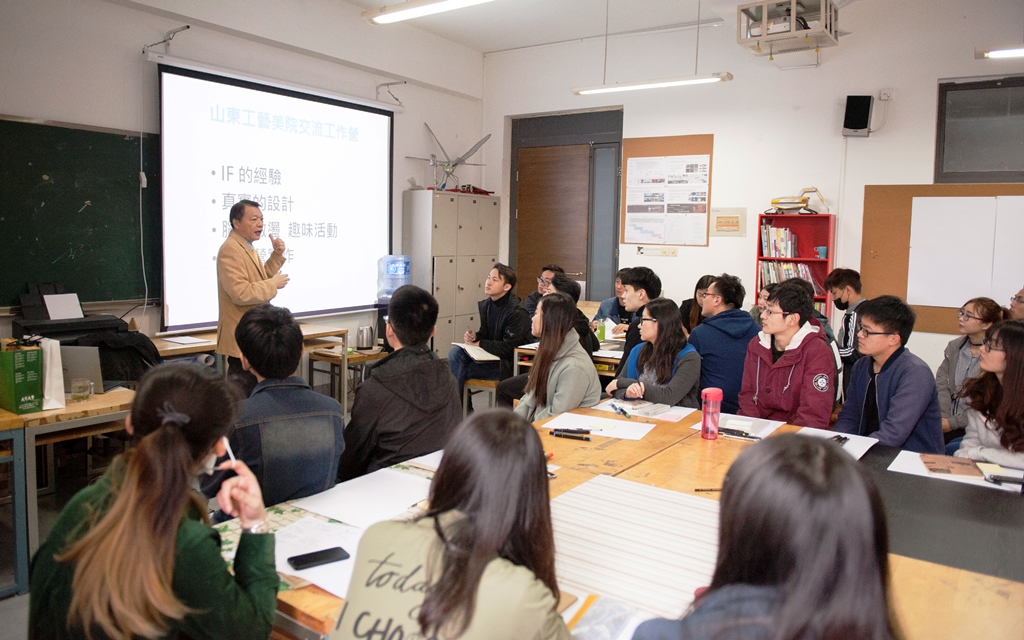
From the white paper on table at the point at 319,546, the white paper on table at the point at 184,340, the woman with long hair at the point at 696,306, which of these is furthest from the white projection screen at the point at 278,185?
the white paper on table at the point at 319,546

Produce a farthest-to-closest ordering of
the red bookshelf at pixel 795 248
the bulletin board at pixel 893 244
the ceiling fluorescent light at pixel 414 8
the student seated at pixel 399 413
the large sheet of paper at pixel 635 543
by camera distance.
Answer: the red bookshelf at pixel 795 248 < the bulletin board at pixel 893 244 < the ceiling fluorescent light at pixel 414 8 < the student seated at pixel 399 413 < the large sheet of paper at pixel 635 543

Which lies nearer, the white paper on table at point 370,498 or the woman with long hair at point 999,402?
the white paper on table at point 370,498

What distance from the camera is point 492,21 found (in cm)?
678

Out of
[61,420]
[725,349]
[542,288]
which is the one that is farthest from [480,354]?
[61,420]

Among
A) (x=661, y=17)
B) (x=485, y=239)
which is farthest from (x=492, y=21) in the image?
(x=485, y=239)

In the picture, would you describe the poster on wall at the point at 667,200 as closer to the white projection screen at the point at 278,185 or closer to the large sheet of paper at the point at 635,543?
the white projection screen at the point at 278,185

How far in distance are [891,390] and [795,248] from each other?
3.58 m

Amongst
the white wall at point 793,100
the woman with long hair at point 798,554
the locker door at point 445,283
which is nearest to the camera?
the woman with long hair at point 798,554

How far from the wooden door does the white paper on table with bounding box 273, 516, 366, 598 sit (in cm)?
602

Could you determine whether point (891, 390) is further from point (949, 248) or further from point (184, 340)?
point (184, 340)

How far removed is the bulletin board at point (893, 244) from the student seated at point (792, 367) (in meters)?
3.00

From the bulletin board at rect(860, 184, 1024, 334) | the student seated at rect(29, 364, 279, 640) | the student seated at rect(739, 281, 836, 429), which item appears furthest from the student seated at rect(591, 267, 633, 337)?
the student seated at rect(29, 364, 279, 640)

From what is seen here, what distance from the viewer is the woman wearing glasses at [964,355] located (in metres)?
3.85

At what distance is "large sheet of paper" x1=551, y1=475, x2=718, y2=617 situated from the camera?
157 cm
